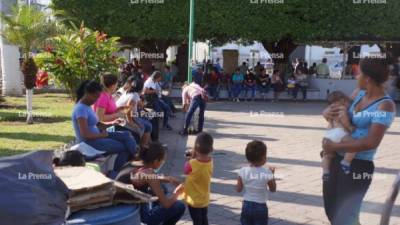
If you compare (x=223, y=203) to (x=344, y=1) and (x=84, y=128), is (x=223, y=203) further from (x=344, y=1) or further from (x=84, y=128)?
(x=344, y=1)

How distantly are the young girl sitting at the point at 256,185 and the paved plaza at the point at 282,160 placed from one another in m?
1.49

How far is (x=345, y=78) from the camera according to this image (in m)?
23.0

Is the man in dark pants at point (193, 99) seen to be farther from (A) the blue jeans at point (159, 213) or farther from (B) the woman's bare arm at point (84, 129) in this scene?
(A) the blue jeans at point (159, 213)

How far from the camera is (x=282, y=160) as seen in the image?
9.59 metres

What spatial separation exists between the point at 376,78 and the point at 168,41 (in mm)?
21212

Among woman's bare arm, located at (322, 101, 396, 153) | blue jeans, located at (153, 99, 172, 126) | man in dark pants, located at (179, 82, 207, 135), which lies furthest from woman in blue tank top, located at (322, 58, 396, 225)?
blue jeans, located at (153, 99, 172, 126)

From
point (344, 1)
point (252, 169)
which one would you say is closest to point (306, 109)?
point (344, 1)

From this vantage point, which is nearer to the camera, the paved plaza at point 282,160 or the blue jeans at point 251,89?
the paved plaza at point 282,160

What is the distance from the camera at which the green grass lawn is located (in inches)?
384

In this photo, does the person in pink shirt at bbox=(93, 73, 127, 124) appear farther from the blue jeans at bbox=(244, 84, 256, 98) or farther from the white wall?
the blue jeans at bbox=(244, 84, 256, 98)

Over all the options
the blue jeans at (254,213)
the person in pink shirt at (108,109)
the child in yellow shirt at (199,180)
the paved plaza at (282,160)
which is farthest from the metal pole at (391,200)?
the person in pink shirt at (108,109)

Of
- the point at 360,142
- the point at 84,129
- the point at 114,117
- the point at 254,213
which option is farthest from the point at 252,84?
the point at 360,142

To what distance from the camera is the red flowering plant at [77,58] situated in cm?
1360

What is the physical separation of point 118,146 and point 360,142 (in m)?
3.97
